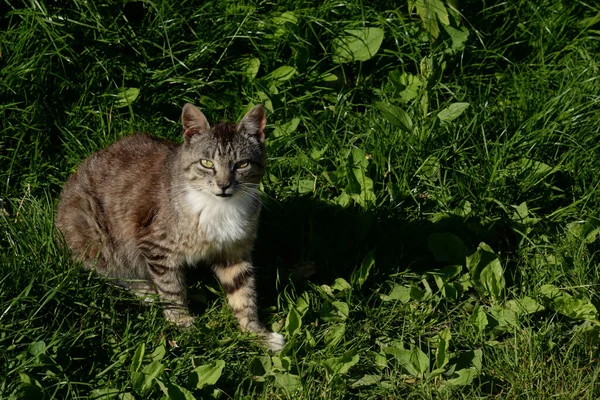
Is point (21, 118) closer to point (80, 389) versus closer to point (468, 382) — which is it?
point (80, 389)

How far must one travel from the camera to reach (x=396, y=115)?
504cm

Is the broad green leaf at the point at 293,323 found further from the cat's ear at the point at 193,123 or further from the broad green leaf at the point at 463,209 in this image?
the broad green leaf at the point at 463,209

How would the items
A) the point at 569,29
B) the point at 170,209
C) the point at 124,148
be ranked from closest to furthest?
the point at 170,209
the point at 124,148
the point at 569,29

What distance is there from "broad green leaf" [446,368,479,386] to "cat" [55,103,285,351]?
891 millimetres

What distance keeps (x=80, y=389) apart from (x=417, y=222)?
215 cm

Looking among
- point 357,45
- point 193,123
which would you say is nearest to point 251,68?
point 357,45

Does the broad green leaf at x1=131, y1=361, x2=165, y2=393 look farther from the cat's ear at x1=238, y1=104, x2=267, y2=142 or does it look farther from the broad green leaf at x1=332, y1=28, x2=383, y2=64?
the broad green leaf at x1=332, y1=28, x2=383, y2=64

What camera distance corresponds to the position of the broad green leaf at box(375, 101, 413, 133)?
196 inches

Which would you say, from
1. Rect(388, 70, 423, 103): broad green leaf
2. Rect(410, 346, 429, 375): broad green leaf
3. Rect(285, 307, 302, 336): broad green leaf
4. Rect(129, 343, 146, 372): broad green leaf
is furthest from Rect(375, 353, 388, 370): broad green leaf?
Rect(388, 70, 423, 103): broad green leaf

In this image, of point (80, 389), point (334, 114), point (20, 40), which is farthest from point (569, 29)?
point (80, 389)

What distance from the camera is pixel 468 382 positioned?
157 inches

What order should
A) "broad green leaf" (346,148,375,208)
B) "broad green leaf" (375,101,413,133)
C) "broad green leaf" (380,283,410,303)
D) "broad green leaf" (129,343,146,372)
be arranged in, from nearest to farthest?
"broad green leaf" (129,343,146,372) → "broad green leaf" (380,283,410,303) → "broad green leaf" (346,148,375,208) → "broad green leaf" (375,101,413,133)

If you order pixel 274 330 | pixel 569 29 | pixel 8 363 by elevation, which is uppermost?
pixel 569 29

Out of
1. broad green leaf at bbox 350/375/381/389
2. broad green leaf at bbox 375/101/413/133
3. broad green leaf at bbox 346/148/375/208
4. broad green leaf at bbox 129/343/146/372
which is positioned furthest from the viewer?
broad green leaf at bbox 375/101/413/133
